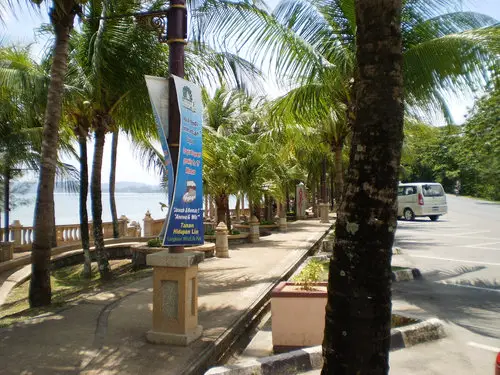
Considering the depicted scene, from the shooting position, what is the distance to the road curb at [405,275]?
380 inches

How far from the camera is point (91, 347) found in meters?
5.16

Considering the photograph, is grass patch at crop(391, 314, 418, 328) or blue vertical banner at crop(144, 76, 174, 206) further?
grass patch at crop(391, 314, 418, 328)

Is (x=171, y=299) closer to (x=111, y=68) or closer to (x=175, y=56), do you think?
(x=175, y=56)

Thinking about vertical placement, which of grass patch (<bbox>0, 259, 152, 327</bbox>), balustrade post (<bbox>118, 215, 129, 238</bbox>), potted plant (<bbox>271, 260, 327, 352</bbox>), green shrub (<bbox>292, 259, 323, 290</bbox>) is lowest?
grass patch (<bbox>0, 259, 152, 327</bbox>)

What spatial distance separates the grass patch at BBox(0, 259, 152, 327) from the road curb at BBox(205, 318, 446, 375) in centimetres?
379

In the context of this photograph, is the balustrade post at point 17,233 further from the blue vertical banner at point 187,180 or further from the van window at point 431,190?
the van window at point 431,190

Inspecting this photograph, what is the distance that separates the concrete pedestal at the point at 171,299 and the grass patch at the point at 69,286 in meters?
2.47

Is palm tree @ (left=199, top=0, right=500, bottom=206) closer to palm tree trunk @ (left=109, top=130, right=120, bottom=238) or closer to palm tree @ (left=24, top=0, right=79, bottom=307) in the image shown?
palm tree @ (left=24, top=0, right=79, bottom=307)

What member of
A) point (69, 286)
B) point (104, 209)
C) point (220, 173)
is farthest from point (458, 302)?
point (104, 209)

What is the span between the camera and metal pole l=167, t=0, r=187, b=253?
5.39 meters

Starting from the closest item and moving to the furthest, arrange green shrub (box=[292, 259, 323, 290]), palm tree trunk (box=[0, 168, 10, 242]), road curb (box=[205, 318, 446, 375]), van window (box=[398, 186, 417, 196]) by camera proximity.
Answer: road curb (box=[205, 318, 446, 375]) → green shrub (box=[292, 259, 323, 290]) → palm tree trunk (box=[0, 168, 10, 242]) → van window (box=[398, 186, 417, 196])

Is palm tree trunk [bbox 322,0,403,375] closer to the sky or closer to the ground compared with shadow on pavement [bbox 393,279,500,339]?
closer to the sky

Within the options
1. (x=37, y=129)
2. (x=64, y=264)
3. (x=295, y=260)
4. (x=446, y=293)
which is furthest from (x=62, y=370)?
(x=37, y=129)

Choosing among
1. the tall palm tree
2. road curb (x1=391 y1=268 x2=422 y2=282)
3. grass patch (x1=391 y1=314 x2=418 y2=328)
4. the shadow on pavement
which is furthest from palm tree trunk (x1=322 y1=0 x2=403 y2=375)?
the tall palm tree
